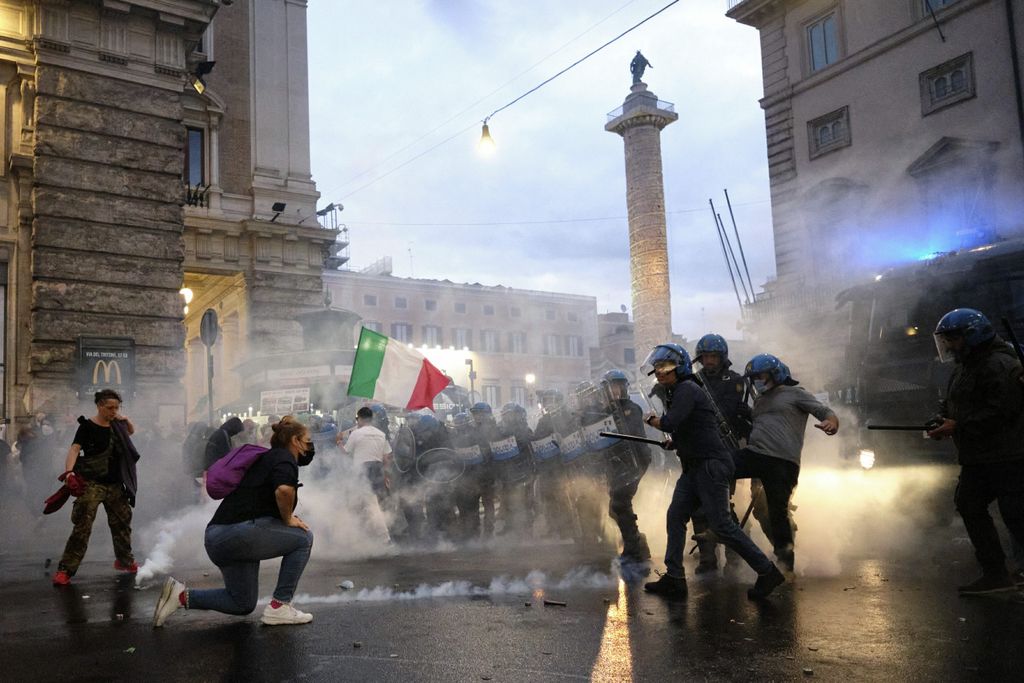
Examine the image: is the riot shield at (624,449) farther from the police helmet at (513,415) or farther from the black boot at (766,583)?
the black boot at (766,583)

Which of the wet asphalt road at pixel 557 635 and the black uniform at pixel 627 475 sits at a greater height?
the black uniform at pixel 627 475

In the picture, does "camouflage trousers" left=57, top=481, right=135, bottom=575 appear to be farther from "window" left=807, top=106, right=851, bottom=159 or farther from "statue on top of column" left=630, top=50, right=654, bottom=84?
"statue on top of column" left=630, top=50, right=654, bottom=84

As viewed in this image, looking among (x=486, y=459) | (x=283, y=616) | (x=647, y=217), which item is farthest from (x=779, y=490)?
(x=647, y=217)

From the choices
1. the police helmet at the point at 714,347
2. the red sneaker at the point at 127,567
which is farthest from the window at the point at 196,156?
the police helmet at the point at 714,347

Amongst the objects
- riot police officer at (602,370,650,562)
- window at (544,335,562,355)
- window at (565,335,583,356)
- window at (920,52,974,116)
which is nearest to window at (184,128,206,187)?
riot police officer at (602,370,650,562)

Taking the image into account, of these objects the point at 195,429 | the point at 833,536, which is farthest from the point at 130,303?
the point at 833,536

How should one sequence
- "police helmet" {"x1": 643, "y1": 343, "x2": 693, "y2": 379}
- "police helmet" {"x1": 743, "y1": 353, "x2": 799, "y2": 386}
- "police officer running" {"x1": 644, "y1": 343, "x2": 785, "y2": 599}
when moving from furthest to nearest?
1. "police helmet" {"x1": 743, "y1": 353, "x2": 799, "y2": 386}
2. "police helmet" {"x1": 643, "y1": 343, "x2": 693, "y2": 379}
3. "police officer running" {"x1": 644, "y1": 343, "x2": 785, "y2": 599}

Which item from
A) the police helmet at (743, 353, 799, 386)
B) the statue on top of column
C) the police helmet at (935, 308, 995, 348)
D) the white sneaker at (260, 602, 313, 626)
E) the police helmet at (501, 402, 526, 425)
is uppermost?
the statue on top of column

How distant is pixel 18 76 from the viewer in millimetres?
15523

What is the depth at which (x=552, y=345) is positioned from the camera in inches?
2714

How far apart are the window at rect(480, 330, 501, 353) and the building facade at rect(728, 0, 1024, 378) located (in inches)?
1550

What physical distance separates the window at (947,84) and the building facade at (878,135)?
0.03 metres

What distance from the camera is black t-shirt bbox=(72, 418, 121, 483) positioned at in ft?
25.4

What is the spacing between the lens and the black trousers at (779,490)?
265 inches
